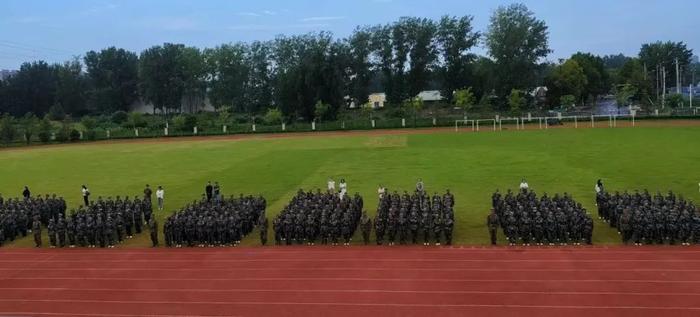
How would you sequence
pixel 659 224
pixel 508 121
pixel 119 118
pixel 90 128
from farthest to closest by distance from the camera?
pixel 119 118 < pixel 90 128 < pixel 508 121 < pixel 659 224

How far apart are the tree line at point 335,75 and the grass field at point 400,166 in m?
22.8

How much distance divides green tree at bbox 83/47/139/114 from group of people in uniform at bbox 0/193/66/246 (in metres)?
65.9

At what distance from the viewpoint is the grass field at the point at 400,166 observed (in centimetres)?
2461

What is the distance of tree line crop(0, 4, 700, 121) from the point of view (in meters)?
69.8

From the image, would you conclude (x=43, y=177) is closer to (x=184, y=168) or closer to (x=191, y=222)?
(x=184, y=168)

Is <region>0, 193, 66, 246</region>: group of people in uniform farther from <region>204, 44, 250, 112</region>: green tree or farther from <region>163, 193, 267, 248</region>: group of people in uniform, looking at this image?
<region>204, 44, 250, 112</region>: green tree

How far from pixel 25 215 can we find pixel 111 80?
70.4 m

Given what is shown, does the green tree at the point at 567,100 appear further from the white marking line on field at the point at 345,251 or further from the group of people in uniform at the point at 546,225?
the white marking line on field at the point at 345,251

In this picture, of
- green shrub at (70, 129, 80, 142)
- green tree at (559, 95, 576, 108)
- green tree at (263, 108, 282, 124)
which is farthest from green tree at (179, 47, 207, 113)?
green tree at (559, 95, 576, 108)

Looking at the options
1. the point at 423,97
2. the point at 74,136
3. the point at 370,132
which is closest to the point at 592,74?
the point at 423,97

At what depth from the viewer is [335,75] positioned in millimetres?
68125

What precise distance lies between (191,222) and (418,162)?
683 inches

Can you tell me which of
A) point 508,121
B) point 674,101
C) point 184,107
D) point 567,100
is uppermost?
point 184,107

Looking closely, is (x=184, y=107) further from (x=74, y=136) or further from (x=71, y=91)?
(x=74, y=136)
